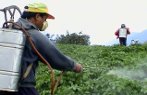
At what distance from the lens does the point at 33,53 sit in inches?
258

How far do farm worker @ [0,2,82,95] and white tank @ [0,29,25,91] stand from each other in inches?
3.9

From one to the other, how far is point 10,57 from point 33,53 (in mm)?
287

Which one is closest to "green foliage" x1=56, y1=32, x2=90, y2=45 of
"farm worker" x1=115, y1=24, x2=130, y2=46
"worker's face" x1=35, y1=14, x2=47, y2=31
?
"farm worker" x1=115, y1=24, x2=130, y2=46

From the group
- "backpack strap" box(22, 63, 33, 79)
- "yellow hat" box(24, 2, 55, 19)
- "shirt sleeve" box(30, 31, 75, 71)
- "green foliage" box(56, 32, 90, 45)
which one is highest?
"yellow hat" box(24, 2, 55, 19)

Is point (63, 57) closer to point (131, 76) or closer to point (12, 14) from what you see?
point (12, 14)

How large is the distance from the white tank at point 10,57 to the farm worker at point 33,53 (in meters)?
0.10

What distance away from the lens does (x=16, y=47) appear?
639cm

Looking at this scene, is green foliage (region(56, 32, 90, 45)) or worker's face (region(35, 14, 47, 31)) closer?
worker's face (region(35, 14, 47, 31))

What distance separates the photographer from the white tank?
6344 millimetres

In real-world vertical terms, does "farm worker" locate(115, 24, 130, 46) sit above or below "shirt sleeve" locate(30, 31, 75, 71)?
below

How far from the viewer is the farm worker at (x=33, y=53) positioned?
650 cm

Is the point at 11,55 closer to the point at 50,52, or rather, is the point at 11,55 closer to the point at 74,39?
the point at 50,52

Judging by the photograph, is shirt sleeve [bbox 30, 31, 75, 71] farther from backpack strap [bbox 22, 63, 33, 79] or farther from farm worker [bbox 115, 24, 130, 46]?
farm worker [bbox 115, 24, 130, 46]

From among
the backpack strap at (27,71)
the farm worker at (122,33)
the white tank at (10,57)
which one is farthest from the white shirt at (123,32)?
the white tank at (10,57)
